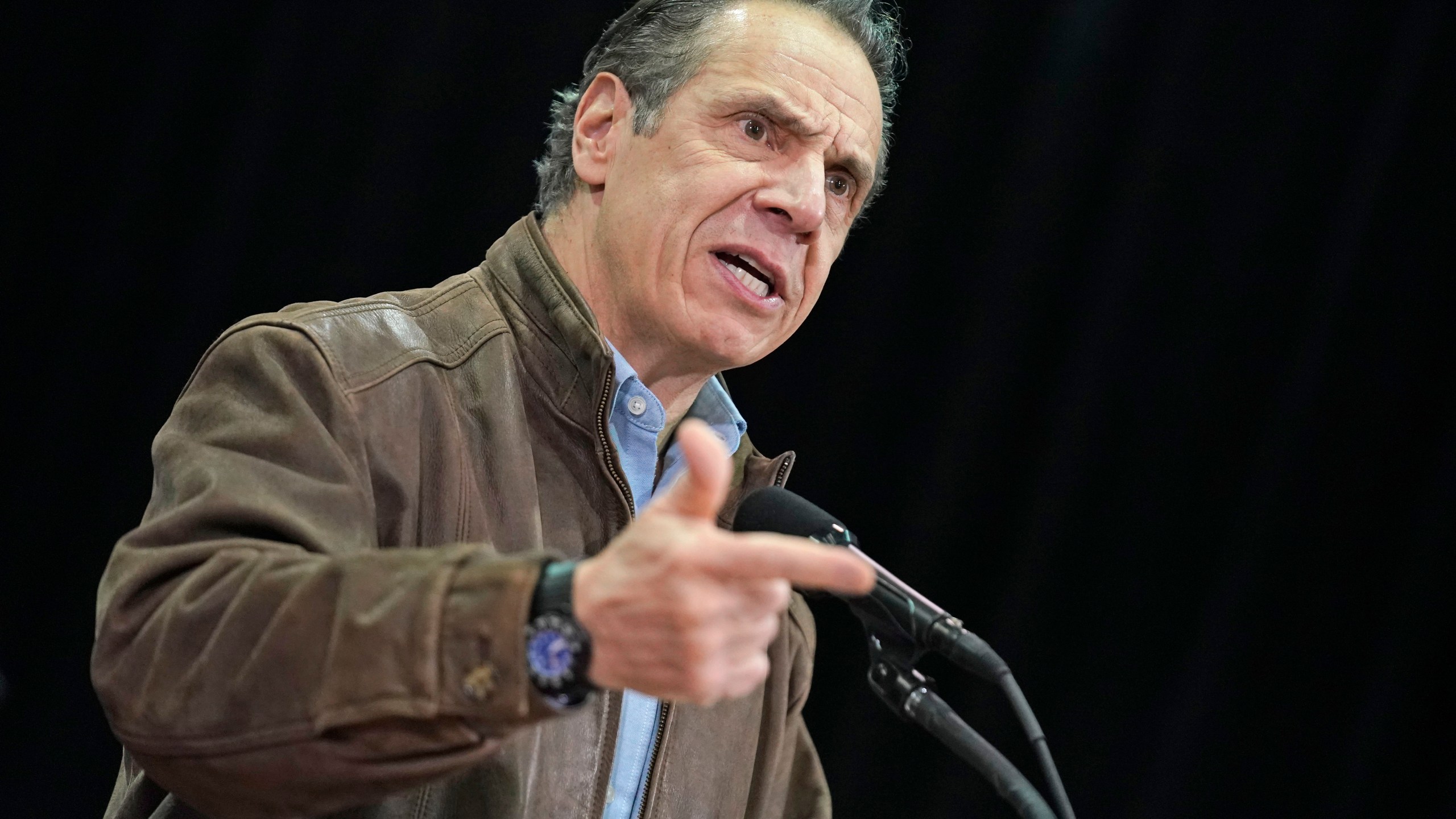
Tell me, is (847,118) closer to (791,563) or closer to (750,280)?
(750,280)

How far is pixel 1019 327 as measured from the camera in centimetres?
291

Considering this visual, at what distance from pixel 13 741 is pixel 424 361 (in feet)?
5.50

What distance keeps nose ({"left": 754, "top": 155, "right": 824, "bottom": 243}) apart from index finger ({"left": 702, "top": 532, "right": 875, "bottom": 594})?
994 millimetres

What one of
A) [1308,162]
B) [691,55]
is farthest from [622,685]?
[1308,162]

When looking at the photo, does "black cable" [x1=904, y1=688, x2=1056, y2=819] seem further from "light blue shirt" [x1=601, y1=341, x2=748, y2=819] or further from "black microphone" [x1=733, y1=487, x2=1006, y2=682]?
"light blue shirt" [x1=601, y1=341, x2=748, y2=819]

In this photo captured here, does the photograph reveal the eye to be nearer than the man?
No

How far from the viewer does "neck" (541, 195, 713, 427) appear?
1.79 metres

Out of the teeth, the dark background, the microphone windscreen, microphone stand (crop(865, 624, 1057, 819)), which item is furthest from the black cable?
the dark background

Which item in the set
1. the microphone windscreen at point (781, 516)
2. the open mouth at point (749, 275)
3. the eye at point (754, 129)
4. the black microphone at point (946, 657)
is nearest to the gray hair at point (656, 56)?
the eye at point (754, 129)

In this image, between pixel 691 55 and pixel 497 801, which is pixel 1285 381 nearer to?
pixel 691 55

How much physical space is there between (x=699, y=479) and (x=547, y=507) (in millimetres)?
720

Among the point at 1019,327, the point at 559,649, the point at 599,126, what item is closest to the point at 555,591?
the point at 559,649

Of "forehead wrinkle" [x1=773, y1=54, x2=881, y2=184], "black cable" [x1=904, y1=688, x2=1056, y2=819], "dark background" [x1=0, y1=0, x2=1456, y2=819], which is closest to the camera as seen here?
"black cable" [x1=904, y1=688, x2=1056, y2=819]

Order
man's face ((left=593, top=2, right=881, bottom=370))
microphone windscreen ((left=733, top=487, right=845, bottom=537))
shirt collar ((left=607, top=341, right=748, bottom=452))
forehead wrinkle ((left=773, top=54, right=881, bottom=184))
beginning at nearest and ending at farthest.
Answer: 1. microphone windscreen ((left=733, top=487, right=845, bottom=537))
2. man's face ((left=593, top=2, right=881, bottom=370))
3. forehead wrinkle ((left=773, top=54, right=881, bottom=184))
4. shirt collar ((left=607, top=341, right=748, bottom=452))
